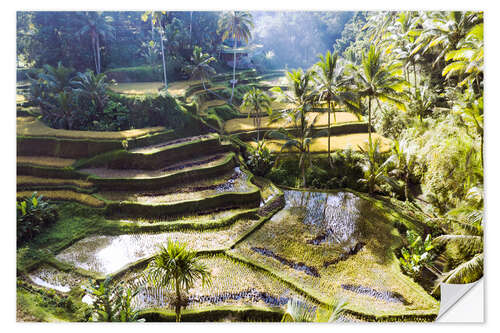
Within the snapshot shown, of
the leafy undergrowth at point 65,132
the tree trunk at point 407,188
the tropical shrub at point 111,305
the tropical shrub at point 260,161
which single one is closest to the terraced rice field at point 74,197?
the leafy undergrowth at point 65,132

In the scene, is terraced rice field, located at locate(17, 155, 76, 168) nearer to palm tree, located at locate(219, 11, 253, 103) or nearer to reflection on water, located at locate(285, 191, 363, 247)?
palm tree, located at locate(219, 11, 253, 103)

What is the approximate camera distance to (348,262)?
4934 millimetres

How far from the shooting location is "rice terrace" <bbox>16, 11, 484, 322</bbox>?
4.28 metres

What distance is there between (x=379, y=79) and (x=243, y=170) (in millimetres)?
3703

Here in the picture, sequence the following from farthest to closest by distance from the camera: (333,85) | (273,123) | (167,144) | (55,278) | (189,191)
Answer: (273,123), (167,144), (333,85), (189,191), (55,278)

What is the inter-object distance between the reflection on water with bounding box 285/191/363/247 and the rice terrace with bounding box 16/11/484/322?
0.04 metres

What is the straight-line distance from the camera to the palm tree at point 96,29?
550 cm

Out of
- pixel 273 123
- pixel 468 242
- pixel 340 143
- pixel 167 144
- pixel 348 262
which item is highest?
pixel 273 123

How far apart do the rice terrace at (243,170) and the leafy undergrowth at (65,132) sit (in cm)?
4

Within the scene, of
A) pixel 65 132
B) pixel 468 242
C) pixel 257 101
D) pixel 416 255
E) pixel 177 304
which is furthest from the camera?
pixel 257 101

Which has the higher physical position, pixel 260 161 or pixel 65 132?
pixel 65 132

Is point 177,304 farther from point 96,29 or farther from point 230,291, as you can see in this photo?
point 96,29

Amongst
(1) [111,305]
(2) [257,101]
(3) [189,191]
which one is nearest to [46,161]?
(3) [189,191]
